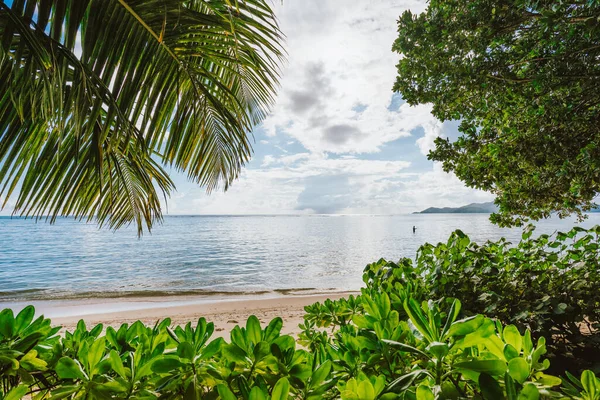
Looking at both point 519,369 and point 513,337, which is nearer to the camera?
point 519,369

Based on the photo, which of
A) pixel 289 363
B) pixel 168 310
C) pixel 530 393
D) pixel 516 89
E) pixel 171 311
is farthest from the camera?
pixel 168 310

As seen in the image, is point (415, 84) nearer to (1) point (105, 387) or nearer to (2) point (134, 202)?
(2) point (134, 202)

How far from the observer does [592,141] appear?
4582 mm

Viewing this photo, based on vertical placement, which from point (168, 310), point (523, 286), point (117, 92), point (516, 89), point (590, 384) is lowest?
point (168, 310)

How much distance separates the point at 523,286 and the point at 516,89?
157 inches

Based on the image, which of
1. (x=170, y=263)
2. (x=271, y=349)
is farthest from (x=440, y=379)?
(x=170, y=263)

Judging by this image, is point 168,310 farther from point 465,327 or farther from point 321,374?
point 465,327

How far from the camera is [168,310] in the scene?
10.4 metres

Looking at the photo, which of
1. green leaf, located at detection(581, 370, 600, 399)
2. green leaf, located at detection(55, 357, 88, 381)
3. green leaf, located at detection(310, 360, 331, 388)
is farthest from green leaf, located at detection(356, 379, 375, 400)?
green leaf, located at detection(55, 357, 88, 381)

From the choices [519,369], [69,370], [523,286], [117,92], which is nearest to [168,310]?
[117,92]

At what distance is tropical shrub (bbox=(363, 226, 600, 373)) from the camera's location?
200 cm

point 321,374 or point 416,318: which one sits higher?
point 416,318

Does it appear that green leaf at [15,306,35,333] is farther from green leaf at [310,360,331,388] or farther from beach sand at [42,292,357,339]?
beach sand at [42,292,357,339]

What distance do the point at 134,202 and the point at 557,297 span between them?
3.57m
